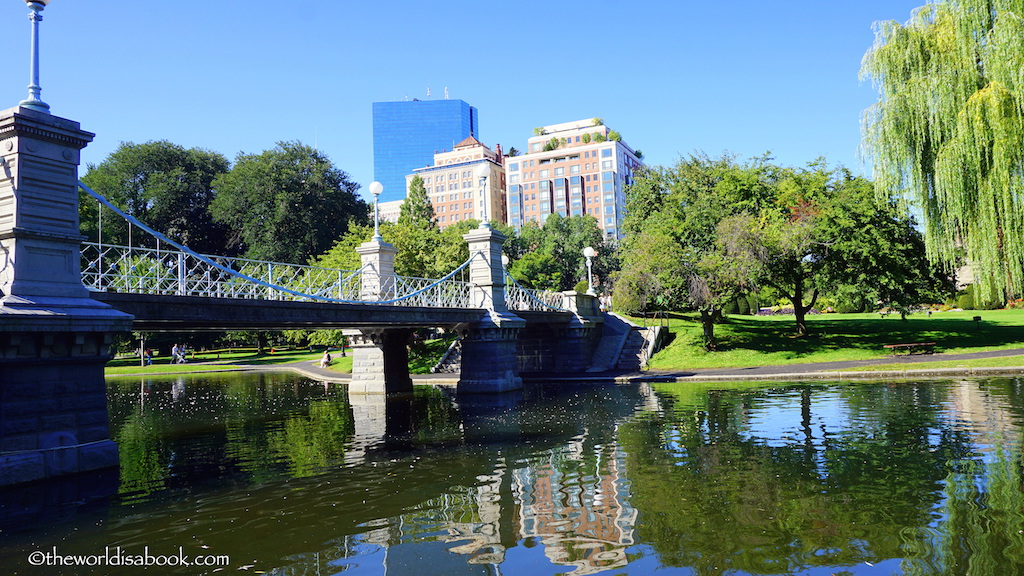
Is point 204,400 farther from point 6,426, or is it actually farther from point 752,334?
point 752,334

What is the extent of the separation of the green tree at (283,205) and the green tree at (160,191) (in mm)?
2913

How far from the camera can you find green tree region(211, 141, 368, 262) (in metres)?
50.3

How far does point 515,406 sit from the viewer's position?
2050 cm

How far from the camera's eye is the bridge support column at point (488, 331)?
25.0 metres

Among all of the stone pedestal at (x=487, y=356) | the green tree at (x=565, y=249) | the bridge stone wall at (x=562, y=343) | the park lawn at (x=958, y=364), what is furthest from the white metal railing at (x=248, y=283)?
the green tree at (x=565, y=249)

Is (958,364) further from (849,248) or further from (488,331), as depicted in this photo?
(488,331)

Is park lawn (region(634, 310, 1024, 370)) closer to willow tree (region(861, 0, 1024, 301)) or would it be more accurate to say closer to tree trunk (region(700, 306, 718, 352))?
tree trunk (region(700, 306, 718, 352))

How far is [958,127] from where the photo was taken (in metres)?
16.4

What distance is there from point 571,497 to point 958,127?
14.2 meters

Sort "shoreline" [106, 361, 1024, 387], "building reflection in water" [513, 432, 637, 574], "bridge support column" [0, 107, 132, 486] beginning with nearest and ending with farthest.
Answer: "building reflection in water" [513, 432, 637, 574]
"bridge support column" [0, 107, 132, 486]
"shoreline" [106, 361, 1024, 387]

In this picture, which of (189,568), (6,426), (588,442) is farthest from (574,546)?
(6,426)

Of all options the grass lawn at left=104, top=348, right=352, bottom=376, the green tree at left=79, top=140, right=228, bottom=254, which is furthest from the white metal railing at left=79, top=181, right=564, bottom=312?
the green tree at left=79, top=140, right=228, bottom=254

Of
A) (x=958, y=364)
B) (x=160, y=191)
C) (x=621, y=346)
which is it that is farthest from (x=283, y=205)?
(x=958, y=364)

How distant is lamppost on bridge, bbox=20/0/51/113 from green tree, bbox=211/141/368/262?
37.5 m
